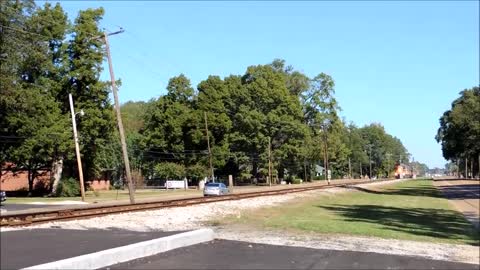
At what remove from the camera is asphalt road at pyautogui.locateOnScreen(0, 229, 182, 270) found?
9555 mm

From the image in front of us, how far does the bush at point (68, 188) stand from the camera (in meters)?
56.2

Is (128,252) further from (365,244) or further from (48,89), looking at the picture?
(48,89)

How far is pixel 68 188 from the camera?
56.6 meters

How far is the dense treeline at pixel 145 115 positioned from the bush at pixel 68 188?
140 cm

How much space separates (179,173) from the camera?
285 ft

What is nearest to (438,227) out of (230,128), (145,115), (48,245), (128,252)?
(128,252)

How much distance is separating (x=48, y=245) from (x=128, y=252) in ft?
7.03

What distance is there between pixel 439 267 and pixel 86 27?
5578 centimetres

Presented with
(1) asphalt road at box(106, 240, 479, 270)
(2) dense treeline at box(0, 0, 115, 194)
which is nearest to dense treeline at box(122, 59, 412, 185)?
(2) dense treeline at box(0, 0, 115, 194)

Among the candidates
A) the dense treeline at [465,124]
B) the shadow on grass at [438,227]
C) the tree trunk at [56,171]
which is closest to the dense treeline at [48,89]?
the tree trunk at [56,171]

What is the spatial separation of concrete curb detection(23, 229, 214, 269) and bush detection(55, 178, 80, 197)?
4636 centimetres

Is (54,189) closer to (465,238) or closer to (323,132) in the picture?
(465,238)

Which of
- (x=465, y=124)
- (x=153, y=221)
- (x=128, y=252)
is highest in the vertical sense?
(x=465, y=124)

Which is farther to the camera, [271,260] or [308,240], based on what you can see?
[308,240]
